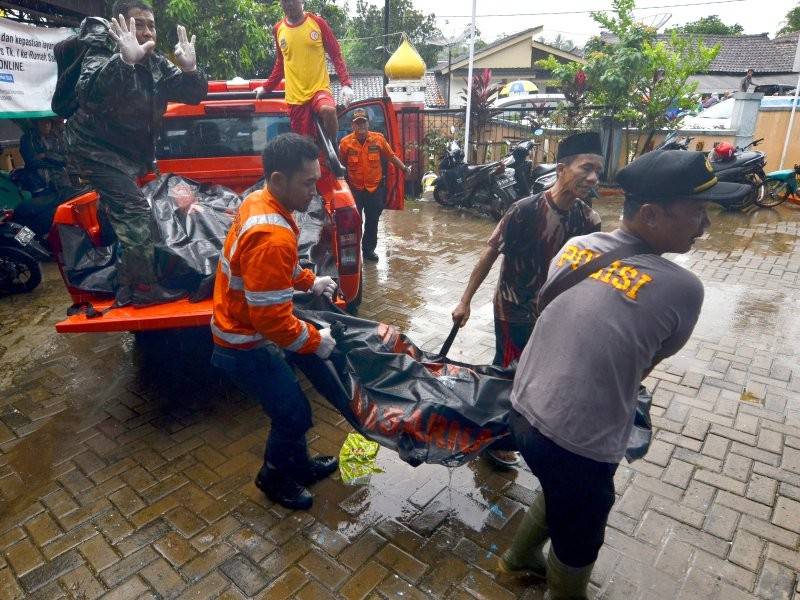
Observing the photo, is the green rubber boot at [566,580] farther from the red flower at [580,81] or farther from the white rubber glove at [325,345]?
the red flower at [580,81]

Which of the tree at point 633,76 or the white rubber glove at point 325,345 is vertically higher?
the tree at point 633,76

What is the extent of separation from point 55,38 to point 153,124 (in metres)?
5.50

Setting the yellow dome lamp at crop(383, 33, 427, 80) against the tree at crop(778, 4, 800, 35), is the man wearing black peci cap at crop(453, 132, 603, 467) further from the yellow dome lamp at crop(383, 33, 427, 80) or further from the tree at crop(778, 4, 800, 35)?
the tree at crop(778, 4, 800, 35)

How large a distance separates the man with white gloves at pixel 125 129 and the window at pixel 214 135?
101 centimetres

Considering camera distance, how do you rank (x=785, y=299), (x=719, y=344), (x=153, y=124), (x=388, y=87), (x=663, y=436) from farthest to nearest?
(x=388, y=87), (x=785, y=299), (x=719, y=344), (x=153, y=124), (x=663, y=436)

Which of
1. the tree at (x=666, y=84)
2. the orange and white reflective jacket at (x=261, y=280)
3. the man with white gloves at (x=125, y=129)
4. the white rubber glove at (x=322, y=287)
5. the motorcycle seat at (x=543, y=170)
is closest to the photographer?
the orange and white reflective jacket at (x=261, y=280)

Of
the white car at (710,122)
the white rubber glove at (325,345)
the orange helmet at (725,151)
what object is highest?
the white car at (710,122)

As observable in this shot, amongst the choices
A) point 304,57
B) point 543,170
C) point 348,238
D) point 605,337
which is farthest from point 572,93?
point 605,337

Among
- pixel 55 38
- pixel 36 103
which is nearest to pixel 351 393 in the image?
pixel 36 103

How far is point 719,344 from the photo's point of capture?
461 centimetres

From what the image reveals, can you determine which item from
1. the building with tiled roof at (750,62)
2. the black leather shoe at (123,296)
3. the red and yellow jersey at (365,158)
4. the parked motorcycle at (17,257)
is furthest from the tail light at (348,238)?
the building with tiled roof at (750,62)

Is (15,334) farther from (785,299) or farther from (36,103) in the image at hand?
(785,299)

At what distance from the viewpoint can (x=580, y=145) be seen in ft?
8.81

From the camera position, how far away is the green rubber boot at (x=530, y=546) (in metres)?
2.22
